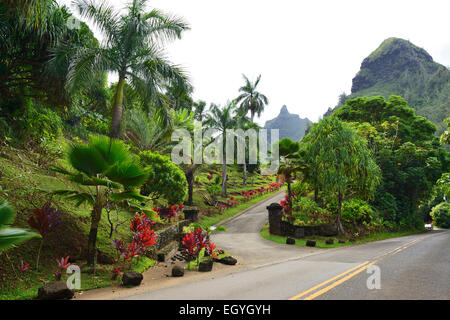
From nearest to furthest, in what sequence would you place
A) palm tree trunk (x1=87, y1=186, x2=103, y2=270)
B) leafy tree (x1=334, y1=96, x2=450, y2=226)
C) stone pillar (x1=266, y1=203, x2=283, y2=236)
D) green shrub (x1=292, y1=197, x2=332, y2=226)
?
palm tree trunk (x1=87, y1=186, x2=103, y2=270) < green shrub (x1=292, y1=197, x2=332, y2=226) < stone pillar (x1=266, y1=203, x2=283, y2=236) < leafy tree (x1=334, y1=96, x2=450, y2=226)

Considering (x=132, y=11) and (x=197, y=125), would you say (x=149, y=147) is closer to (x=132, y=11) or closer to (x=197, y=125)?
(x=197, y=125)

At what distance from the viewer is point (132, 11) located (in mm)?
11289

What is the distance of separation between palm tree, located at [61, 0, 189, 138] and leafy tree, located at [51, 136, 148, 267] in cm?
438

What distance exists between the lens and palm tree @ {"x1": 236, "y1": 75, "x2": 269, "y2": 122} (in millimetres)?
41500

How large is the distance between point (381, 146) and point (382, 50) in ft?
405

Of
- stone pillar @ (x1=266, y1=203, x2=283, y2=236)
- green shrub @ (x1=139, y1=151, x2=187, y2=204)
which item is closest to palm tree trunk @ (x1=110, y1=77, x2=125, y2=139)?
green shrub @ (x1=139, y1=151, x2=187, y2=204)

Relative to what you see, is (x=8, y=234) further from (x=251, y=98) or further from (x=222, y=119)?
(x=251, y=98)

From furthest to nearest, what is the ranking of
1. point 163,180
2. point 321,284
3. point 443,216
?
point 443,216 < point 163,180 < point 321,284

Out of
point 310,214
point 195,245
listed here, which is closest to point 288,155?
point 310,214

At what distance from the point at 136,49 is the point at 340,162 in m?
12.4

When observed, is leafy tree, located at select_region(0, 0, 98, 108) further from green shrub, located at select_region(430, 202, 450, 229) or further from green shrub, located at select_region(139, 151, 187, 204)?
green shrub, located at select_region(430, 202, 450, 229)

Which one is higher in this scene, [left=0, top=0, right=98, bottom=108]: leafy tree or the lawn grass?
[left=0, top=0, right=98, bottom=108]: leafy tree

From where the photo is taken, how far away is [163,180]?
1373cm
